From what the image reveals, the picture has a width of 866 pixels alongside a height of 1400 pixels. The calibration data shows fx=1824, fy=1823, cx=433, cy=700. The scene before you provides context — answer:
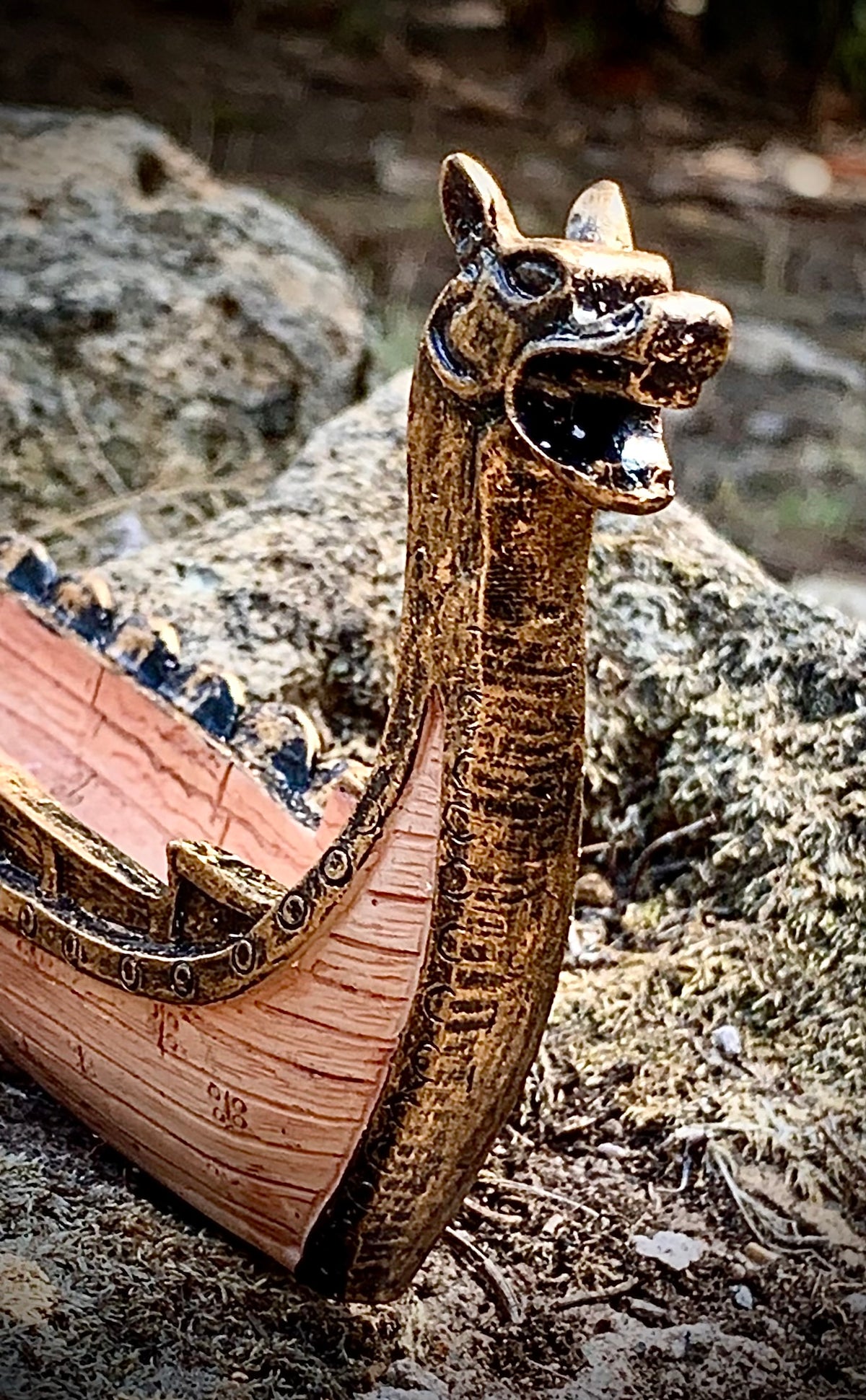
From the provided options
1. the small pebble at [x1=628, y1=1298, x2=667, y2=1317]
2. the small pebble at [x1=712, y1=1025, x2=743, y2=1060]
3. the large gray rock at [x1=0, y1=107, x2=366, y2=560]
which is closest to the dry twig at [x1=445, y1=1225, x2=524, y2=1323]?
the small pebble at [x1=628, y1=1298, x2=667, y2=1317]

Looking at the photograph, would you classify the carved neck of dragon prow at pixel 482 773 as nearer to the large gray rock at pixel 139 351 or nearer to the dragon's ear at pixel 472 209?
the dragon's ear at pixel 472 209

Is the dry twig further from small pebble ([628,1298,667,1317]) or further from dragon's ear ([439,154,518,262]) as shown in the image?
dragon's ear ([439,154,518,262])

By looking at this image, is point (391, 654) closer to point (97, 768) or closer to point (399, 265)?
point (97, 768)

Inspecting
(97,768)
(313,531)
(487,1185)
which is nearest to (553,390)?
(487,1185)

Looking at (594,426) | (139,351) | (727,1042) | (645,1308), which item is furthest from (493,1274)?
(139,351)

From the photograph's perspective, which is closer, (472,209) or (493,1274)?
(472,209)

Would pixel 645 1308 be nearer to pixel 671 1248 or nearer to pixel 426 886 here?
pixel 671 1248
